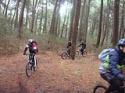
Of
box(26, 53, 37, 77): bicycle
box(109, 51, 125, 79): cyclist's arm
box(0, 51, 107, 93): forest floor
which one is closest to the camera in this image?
box(109, 51, 125, 79): cyclist's arm

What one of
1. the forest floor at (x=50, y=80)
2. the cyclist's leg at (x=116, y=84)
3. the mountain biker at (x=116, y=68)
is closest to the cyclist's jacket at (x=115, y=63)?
the mountain biker at (x=116, y=68)

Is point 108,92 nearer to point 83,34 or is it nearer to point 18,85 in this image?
point 18,85

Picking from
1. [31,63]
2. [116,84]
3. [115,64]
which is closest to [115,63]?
[115,64]

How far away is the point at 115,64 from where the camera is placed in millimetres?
6973

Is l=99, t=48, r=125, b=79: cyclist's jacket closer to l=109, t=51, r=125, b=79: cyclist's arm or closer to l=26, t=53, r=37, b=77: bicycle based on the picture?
l=109, t=51, r=125, b=79: cyclist's arm

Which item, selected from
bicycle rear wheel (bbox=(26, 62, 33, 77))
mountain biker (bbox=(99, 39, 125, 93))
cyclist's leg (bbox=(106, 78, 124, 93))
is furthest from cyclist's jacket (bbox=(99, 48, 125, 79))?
bicycle rear wheel (bbox=(26, 62, 33, 77))

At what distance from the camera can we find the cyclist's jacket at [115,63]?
22.7 feet

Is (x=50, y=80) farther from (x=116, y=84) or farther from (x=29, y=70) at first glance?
(x=116, y=84)

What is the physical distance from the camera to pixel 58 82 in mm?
13812

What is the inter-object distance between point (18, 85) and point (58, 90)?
1.84m

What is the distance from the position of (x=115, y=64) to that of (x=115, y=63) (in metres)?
0.02

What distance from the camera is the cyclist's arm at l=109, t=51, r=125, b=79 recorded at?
689 cm

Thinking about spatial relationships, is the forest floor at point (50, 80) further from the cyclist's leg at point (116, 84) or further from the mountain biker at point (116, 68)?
the mountain biker at point (116, 68)

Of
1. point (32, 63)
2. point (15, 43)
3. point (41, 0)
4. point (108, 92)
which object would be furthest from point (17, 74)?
point (41, 0)
